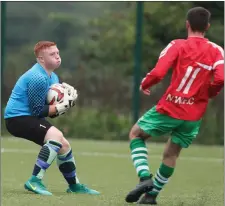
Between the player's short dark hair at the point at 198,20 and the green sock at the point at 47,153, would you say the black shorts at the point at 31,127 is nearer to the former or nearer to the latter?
the green sock at the point at 47,153

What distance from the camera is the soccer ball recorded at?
8.12 meters

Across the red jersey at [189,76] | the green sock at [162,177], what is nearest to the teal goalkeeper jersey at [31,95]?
the red jersey at [189,76]

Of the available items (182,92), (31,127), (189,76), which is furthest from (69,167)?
(189,76)

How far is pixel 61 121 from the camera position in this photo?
1792cm

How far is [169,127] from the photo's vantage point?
7.50m

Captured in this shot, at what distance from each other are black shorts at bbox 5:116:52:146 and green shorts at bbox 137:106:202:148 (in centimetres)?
106

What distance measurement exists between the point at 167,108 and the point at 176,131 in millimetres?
237

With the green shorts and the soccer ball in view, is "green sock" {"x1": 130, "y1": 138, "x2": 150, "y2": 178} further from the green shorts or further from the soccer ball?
the soccer ball

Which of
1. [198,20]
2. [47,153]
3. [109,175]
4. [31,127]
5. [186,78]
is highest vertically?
[198,20]

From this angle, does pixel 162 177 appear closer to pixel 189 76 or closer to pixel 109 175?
pixel 189 76

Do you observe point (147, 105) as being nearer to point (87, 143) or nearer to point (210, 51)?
point (87, 143)

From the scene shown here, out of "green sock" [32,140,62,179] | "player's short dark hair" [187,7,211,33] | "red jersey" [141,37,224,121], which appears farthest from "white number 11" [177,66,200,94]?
"green sock" [32,140,62,179]

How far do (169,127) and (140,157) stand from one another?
1.14ft

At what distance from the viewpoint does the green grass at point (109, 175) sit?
7781mm
